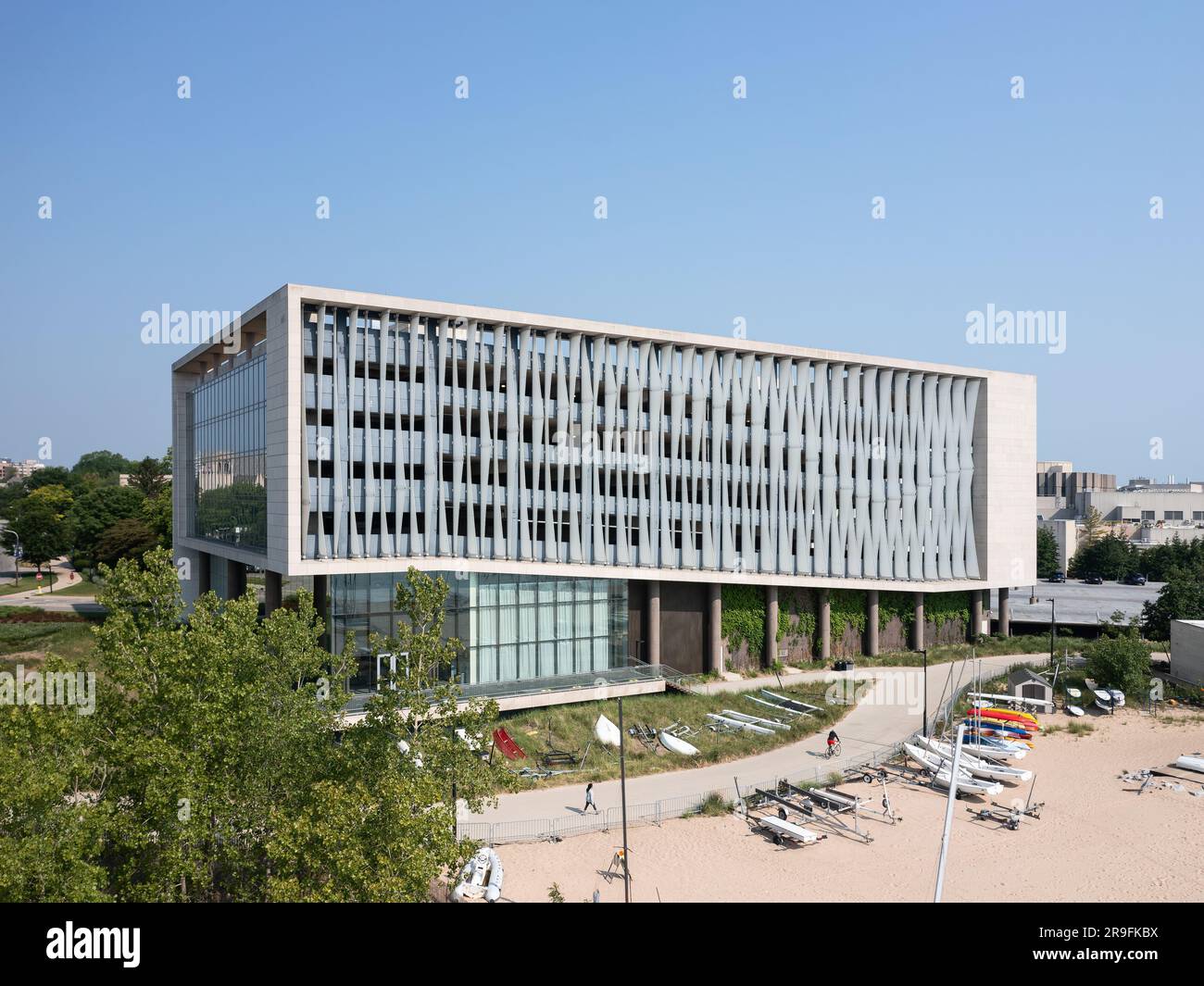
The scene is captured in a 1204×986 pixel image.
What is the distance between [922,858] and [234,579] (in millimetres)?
37659

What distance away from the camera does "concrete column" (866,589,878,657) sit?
54.5 m

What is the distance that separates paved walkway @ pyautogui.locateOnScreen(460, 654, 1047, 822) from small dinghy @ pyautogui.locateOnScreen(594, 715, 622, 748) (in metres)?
2.94

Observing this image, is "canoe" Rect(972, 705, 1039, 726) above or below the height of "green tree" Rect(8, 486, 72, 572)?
below

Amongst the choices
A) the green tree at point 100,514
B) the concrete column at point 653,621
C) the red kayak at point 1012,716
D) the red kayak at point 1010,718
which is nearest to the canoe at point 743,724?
the concrete column at point 653,621

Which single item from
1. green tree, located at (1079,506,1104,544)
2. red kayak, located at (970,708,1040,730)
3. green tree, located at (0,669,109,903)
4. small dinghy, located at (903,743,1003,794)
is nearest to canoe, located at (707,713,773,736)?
small dinghy, located at (903,743,1003,794)

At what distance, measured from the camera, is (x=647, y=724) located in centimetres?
3916

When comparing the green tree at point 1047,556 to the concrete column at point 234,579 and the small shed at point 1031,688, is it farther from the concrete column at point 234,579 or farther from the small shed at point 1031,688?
the concrete column at point 234,579

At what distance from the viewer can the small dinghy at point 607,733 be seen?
3684 cm

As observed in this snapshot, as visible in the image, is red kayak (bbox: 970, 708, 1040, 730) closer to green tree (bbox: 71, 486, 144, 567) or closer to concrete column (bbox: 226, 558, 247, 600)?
concrete column (bbox: 226, 558, 247, 600)

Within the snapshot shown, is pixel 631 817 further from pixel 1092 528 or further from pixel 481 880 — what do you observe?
pixel 1092 528

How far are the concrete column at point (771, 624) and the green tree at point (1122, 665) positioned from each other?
1659cm

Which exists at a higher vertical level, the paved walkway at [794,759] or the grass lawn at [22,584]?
the grass lawn at [22,584]
